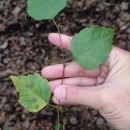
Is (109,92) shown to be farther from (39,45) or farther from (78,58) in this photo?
(39,45)

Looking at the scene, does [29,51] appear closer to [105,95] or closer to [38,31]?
[38,31]

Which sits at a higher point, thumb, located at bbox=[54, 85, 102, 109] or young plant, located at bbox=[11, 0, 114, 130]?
young plant, located at bbox=[11, 0, 114, 130]

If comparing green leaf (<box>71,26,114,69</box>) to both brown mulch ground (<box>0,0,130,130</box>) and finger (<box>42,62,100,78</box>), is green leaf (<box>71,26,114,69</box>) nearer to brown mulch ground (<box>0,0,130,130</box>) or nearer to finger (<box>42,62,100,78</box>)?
finger (<box>42,62,100,78</box>)

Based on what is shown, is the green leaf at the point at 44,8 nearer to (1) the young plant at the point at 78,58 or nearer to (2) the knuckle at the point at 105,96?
(1) the young plant at the point at 78,58

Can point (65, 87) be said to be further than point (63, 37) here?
No

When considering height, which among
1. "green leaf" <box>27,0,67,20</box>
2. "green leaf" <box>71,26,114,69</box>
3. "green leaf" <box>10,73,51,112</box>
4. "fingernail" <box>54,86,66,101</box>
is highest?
"green leaf" <box>27,0,67,20</box>

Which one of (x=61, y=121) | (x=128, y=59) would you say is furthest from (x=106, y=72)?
(x=61, y=121)

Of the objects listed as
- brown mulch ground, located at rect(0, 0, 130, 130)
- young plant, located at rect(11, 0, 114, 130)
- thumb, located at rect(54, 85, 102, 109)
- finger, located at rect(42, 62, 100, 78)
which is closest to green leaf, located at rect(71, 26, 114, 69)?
young plant, located at rect(11, 0, 114, 130)

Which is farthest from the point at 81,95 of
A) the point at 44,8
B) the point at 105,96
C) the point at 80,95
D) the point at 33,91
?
the point at 44,8
